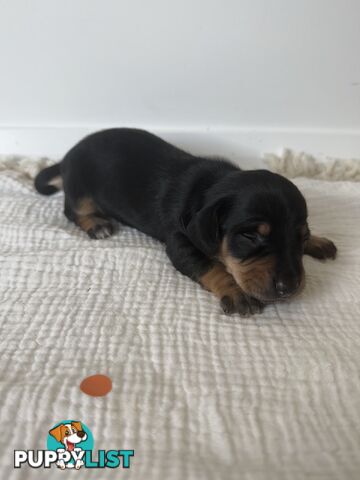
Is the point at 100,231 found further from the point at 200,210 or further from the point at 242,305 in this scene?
the point at 242,305

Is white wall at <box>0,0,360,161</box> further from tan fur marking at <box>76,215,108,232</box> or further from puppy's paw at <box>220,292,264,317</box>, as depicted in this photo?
puppy's paw at <box>220,292,264,317</box>

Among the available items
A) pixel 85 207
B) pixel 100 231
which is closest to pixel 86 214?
pixel 85 207

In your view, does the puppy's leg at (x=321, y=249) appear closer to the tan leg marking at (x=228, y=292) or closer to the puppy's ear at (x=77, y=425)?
the tan leg marking at (x=228, y=292)

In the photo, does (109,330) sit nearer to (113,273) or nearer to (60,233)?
(113,273)

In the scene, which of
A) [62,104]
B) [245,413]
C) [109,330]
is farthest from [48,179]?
[245,413]

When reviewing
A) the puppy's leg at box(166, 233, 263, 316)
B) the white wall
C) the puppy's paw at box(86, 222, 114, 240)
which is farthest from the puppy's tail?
the puppy's leg at box(166, 233, 263, 316)
